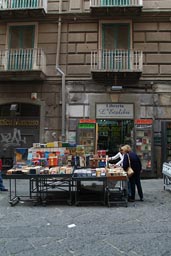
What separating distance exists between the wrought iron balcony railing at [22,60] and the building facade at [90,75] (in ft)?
0.15

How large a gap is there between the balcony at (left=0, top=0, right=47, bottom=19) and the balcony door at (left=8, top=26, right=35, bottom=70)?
0.70 meters

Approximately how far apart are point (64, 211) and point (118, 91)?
8.35 metres

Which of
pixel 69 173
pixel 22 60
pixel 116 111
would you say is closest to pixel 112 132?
pixel 116 111

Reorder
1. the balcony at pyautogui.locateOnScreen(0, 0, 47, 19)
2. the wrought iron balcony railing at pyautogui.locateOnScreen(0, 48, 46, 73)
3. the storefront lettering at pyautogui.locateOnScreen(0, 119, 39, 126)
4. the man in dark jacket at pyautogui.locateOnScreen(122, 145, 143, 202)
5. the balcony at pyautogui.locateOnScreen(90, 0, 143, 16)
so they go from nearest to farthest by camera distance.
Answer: the man in dark jacket at pyautogui.locateOnScreen(122, 145, 143, 202), the balcony at pyautogui.locateOnScreen(90, 0, 143, 16), the wrought iron balcony railing at pyautogui.locateOnScreen(0, 48, 46, 73), the balcony at pyautogui.locateOnScreen(0, 0, 47, 19), the storefront lettering at pyautogui.locateOnScreen(0, 119, 39, 126)

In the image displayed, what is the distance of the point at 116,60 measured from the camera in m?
14.9

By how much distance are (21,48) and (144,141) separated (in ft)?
24.2

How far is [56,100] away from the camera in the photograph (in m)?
15.2

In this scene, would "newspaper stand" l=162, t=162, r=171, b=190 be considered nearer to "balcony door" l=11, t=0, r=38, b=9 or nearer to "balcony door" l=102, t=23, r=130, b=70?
"balcony door" l=102, t=23, r=130, b=70

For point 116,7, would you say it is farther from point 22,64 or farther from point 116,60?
point 22,64

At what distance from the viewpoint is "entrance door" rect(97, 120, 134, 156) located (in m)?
15.0

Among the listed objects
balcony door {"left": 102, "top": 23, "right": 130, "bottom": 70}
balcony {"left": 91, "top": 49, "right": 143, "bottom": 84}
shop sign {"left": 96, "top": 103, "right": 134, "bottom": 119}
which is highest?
balcony door {"left": 102, "top": 23, "right": 130, "bottom": 70}

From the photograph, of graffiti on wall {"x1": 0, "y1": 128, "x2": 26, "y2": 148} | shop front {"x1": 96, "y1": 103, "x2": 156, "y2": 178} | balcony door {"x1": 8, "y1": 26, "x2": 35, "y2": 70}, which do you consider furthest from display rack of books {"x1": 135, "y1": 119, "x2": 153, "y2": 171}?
balcony door {"x1": 8, "y1": 26, "x2": 35, "y2": 70}

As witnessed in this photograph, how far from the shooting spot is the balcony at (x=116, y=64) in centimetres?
1446

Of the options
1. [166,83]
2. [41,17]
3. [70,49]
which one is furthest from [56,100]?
[166,83]
